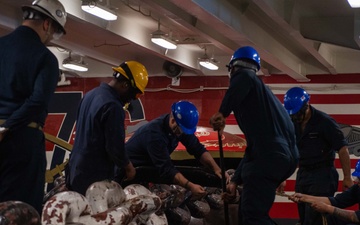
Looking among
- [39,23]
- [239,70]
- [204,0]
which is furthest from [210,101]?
[39,23]

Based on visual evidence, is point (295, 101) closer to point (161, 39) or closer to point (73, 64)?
point (161, 39)

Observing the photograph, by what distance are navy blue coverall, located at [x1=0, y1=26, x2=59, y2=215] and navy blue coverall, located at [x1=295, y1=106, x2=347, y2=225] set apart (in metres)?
3.97

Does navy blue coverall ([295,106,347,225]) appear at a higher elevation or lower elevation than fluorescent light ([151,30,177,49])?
lower

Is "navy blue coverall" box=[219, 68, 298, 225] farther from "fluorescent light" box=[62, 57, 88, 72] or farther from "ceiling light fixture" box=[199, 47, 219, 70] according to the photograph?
"fluorescent light" box=[62, 57, 88, 72]

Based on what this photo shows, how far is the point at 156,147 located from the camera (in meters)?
5.97

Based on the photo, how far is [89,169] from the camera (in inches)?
200

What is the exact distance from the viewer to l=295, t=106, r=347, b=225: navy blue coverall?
7.33m

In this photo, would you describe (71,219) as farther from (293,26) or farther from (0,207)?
(293,26)

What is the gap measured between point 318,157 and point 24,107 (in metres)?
4.34

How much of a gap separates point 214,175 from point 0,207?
4287 millimetres

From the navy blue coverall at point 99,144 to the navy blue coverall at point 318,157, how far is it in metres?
2.95

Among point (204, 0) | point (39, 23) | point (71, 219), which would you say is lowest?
point (71, 219)

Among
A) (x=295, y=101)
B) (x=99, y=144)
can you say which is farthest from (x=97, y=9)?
(x=99, y=144)

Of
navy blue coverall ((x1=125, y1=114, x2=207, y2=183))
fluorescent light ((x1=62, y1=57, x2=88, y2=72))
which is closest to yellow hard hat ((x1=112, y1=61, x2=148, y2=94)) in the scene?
navy blue coverall ((x1=125, y1=114, x2=207, y2=183))
